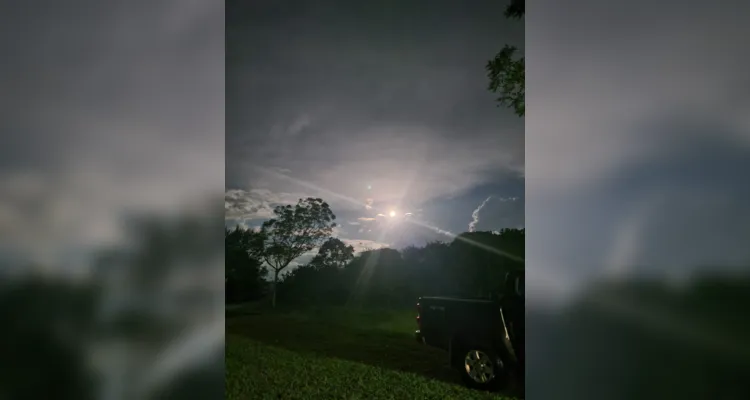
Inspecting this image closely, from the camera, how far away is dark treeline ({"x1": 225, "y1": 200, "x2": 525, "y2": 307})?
3049 mm

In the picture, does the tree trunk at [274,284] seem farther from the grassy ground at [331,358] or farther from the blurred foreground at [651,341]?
the blurred foreground at [651,341]

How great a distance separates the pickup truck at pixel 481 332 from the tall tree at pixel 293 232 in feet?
2.38

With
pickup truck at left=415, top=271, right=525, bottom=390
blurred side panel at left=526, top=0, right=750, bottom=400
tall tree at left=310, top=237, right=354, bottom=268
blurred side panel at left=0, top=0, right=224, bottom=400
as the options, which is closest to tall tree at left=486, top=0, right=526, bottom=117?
blurred side panel at left=526, top=0, right=750, bottom=400

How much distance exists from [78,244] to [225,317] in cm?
93

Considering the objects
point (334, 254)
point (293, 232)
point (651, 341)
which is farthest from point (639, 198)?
point (293, 232)

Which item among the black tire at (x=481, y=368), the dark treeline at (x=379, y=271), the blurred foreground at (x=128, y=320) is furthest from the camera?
the dark treeline at (x=379, y=271)

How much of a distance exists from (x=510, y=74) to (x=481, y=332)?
4.92 ft

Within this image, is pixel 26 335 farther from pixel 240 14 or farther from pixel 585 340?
pixel 585 340

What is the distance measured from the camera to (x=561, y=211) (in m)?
2.74

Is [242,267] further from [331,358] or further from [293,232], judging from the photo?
[331,358]

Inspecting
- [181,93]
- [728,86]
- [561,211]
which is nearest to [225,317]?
[181,93]

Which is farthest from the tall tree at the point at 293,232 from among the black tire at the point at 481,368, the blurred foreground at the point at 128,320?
the black tire at the point at 481,368

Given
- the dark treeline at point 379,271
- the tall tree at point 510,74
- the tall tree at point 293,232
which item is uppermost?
the tall tree at point 510,74

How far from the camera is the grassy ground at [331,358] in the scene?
3.01m
